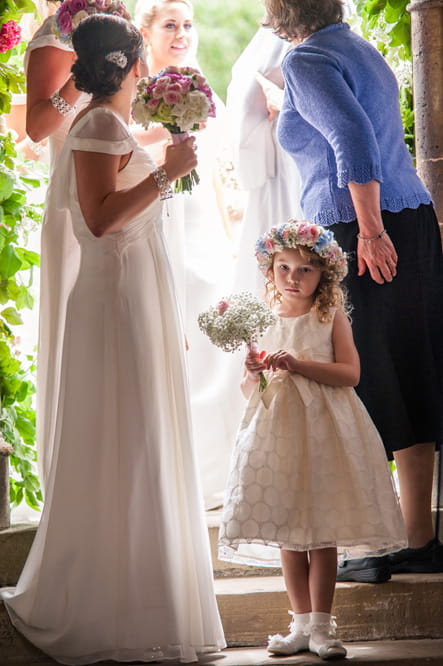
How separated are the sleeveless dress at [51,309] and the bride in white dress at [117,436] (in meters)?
0.26

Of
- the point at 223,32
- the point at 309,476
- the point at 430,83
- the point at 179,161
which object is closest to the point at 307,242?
the point at 179,161

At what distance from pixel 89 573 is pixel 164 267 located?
105cm

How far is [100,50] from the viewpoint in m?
3.29

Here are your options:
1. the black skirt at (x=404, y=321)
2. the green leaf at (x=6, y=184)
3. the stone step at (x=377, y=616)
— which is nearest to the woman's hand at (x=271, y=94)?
the black skirt at (x=404, y=321)

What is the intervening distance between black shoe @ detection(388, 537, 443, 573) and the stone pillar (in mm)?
1369

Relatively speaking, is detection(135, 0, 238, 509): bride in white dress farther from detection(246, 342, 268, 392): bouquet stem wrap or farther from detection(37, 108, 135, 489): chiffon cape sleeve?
detection(246, 342, 268, 392): bouquet stem wrap

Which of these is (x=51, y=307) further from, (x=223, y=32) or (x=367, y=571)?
(x=223, y=32)

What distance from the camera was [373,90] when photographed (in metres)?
3.66

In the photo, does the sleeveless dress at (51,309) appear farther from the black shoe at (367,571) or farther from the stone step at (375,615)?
the black shoe at (367,571)

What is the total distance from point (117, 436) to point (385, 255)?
3.92 ft

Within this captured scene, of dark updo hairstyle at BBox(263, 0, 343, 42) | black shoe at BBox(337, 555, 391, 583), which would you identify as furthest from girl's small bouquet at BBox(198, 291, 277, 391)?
dark updo hairstyle at BBox(263, 0, 343, 42)

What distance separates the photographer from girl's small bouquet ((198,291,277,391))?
3.27m

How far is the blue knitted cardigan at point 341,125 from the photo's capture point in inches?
138

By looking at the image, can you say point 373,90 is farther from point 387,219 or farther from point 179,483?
point 179,483
